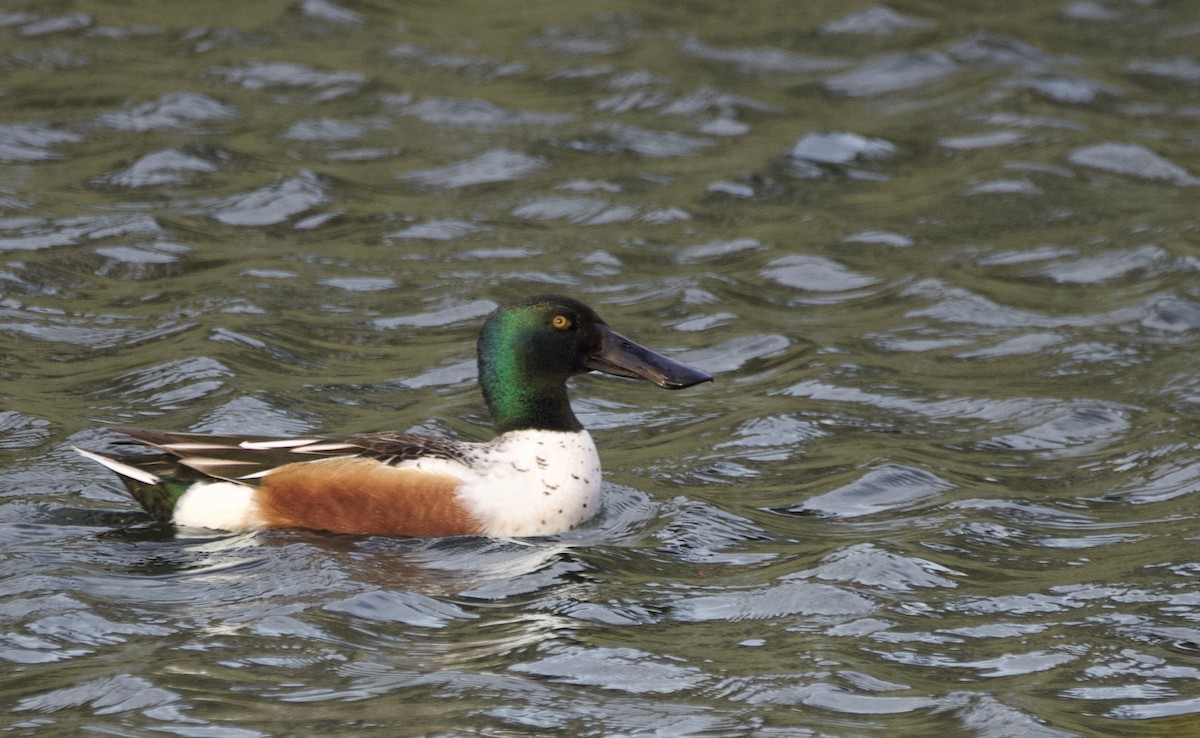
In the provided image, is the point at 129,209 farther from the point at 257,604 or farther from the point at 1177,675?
the point at 1177,675

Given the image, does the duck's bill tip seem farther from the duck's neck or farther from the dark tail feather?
the dark tail feather

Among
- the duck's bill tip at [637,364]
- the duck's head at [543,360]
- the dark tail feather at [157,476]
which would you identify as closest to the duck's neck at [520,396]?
the duck's head at [543,360]

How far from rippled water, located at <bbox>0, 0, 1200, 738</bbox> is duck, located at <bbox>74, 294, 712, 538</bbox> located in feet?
0.45

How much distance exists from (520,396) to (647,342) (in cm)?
222

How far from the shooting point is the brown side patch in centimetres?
668

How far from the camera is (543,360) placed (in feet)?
23.6

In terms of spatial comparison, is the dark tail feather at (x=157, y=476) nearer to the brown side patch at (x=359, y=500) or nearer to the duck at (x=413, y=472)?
the duck at (x=413, y=472)

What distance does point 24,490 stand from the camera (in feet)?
22.7

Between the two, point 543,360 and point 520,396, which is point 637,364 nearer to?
point 543,360

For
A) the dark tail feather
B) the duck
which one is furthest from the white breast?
the dark tail feather

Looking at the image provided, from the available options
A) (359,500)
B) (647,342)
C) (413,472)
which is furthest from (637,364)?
(647,342)

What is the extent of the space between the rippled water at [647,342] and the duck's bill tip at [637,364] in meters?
0.49

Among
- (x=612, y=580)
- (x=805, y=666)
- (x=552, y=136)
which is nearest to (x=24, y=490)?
(x=612, y=580)

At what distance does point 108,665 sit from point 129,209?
18.9 feet
